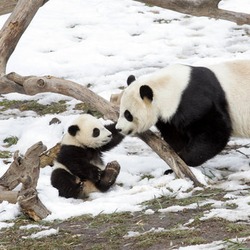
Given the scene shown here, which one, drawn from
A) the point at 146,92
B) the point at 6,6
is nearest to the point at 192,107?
the point at 146,92

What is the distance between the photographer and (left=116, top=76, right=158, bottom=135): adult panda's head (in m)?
6.90

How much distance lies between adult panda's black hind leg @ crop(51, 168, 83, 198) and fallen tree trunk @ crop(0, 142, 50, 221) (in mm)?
477

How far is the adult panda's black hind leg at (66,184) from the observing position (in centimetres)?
682

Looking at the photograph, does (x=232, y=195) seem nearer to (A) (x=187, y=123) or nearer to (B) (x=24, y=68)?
→ (A) (x=187, y=123)

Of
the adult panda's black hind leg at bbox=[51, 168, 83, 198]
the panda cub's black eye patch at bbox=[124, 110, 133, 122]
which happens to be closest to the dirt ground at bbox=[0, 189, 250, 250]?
the adult panda's black hind leg at bbox=[51, 168, 83, 198]

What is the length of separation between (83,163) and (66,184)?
39 centimetres

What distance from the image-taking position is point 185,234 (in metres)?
4.94

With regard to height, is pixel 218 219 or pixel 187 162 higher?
pixel 218 219

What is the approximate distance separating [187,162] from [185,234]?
2.12m

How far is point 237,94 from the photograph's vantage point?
715cm

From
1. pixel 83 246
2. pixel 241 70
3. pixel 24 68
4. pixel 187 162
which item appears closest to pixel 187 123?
pixel 187 162

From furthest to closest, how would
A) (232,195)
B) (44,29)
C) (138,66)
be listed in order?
(44,29)
(138,66)
(232,195)

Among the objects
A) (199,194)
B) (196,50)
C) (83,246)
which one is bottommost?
(196,50)

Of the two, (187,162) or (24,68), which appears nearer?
(187,162)
